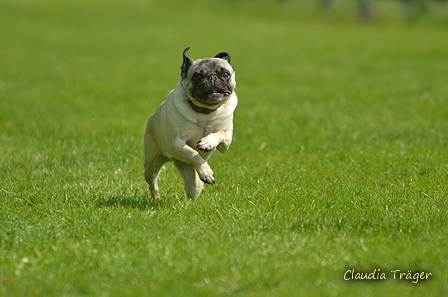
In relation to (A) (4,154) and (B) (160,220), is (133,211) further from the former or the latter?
(A) (4,154)

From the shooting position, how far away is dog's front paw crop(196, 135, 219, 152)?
605cm

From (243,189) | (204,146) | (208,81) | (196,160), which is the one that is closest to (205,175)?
(196,160)

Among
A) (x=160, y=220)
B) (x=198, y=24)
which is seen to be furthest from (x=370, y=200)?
(x=198, y=24)

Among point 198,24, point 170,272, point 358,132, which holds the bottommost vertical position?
point 198,24

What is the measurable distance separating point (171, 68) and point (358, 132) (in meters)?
11.4

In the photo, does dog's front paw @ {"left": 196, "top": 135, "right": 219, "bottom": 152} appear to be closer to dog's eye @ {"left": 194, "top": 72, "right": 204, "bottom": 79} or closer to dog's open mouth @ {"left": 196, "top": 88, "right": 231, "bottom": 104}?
dog's open mouth @ {"left": 196, "top": 88, "right": 231, "bottom": 104}

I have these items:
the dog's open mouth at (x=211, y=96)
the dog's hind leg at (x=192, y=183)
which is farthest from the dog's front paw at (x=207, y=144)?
the dog's hind leg at (x=192, y=183)

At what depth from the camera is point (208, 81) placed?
614 cm

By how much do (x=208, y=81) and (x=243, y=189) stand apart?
1566 millimetres

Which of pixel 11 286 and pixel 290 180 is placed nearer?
pixel 11 286

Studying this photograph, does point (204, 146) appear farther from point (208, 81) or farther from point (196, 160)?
point (208, 81)

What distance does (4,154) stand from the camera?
30.6 ft

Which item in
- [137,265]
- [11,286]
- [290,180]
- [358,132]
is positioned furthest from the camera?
[358,132]

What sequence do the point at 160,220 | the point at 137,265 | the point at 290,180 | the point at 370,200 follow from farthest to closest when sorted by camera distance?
the point at 290,180
the point at 370,200
the point at 160,220
the point at 137,265
